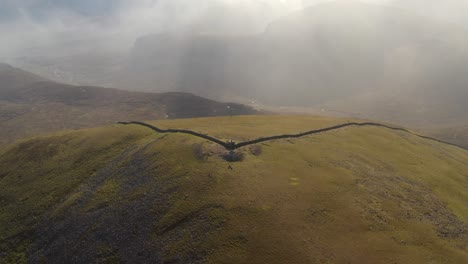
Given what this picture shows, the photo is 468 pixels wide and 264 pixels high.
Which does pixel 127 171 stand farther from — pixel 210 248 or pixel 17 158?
pixel 17 158

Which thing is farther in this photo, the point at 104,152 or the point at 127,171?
the point at 104,152

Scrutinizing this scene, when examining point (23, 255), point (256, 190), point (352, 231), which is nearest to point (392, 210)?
point (352, 231)

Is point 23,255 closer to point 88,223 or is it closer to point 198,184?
point 88,223

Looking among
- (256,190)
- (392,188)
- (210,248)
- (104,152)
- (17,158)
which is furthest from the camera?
(17,158)

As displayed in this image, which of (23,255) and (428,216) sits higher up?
(428,216)

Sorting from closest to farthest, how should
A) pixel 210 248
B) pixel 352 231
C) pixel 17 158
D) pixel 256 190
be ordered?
pixel 210 248, pixel 352 231, pixel 256 190, pixel 17 158

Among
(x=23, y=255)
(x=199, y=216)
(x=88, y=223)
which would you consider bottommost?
(x=23, y=255)

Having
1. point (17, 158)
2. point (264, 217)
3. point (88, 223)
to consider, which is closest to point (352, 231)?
point (264, 217)
